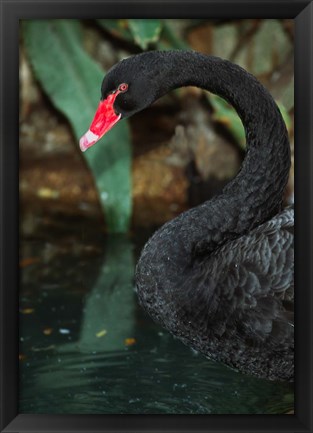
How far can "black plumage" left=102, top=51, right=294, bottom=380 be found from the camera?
189 centimetres

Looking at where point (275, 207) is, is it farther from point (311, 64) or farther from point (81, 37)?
point (81, 37)

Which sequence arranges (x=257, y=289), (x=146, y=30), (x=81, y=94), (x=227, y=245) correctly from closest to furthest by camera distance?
(x=257, y=289) → (x=227, y=245) → (x=146, y=30) → (x=81, y=94)

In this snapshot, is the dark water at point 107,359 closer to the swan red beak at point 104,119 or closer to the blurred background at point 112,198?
the blurred background at point 112,198

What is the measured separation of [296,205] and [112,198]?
1.72 metres

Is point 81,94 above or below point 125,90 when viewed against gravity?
above

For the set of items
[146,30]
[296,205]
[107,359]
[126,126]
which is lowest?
[107,359]

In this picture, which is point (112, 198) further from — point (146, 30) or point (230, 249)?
point (230, 249)

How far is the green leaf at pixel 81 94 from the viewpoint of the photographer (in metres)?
3.49

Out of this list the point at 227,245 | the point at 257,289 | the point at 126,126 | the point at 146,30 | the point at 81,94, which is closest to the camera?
the point at 257,289

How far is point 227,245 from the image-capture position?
2002 millimetres

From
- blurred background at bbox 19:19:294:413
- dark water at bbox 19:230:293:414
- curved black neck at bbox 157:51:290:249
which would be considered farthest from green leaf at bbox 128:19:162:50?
curved black neck at bbox 157:51:290:249

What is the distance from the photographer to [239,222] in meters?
2.05

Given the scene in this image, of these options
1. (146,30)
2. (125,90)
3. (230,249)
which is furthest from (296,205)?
(146,30)

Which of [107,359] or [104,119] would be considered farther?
[107,359]
